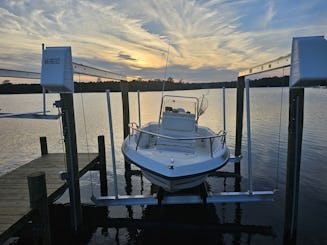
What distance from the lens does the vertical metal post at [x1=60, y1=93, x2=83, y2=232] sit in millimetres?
5633

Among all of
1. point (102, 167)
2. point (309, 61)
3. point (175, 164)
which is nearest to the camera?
point (309, 61)

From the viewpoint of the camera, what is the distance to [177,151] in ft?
24.4

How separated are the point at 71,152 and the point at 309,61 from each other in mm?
5058

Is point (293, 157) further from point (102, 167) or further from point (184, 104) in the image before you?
point (102, 167)

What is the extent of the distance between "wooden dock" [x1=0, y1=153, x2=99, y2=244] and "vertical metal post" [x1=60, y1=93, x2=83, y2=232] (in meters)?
0.49

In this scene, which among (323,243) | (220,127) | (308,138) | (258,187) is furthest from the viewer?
(220,127)

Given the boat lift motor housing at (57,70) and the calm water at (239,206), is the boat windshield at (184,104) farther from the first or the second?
the boat lift motor housing at (57,70)

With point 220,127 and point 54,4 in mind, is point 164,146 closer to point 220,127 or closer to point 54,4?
point 54,4

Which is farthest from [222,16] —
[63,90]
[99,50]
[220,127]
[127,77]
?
[220,127]

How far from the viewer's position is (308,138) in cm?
1655

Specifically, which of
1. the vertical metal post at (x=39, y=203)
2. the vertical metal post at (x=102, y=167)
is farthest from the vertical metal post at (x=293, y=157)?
the vertical metal post at (x=102, y=167)

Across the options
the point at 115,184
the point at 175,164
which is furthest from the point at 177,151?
the point at 115,184

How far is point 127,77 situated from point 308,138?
40.7 ft

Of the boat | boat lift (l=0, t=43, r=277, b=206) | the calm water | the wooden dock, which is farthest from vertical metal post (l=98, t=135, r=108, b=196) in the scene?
boat lift (l=0, t=43, r=277, b=206)
